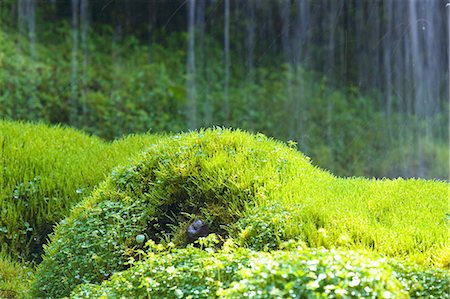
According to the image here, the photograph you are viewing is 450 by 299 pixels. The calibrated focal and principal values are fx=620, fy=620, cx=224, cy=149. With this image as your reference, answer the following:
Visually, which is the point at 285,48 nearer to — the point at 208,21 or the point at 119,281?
the point at 208,21

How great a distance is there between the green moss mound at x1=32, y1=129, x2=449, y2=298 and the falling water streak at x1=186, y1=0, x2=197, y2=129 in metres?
6.89

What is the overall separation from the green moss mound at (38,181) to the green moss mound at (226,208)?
1.08 metres

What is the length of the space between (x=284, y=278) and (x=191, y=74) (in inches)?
400

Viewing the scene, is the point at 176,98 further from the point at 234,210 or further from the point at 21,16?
the point at 234,210

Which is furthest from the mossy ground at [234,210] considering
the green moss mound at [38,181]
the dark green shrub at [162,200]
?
the green moss mound at [38,181]

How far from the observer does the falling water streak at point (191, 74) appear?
39.0 ft

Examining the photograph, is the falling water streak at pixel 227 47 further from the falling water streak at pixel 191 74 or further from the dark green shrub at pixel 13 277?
the dark green shrub at pixel 13 277

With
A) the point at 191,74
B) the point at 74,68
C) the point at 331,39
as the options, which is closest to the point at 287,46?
the point at 331,39

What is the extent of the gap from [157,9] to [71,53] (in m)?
1.99

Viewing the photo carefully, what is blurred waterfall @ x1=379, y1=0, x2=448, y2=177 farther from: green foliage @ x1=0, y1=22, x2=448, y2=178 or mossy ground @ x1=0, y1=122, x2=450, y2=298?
mossy ground @ x1=0, y1=122, x2=450, y2=298

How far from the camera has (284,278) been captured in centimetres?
266

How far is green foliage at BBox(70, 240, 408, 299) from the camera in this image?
259 centimetres

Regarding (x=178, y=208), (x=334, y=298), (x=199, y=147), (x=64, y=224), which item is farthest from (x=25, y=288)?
(x=334, y=298)

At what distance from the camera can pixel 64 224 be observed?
475 cm
